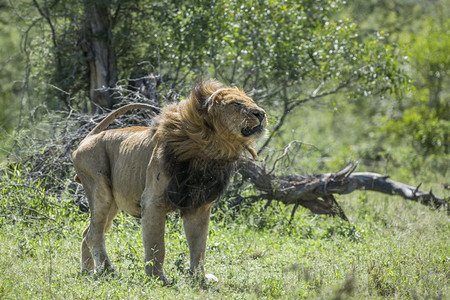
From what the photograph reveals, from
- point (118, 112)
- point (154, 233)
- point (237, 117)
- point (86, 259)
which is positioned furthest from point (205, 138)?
point (86, 259)

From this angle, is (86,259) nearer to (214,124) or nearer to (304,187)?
(214,124)

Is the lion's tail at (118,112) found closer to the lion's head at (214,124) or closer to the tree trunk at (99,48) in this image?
the lion's head at (214,124)

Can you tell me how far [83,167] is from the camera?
6246 mm

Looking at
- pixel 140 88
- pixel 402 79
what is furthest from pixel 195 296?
pixel 402 79

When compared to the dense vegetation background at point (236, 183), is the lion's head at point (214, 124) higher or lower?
higher

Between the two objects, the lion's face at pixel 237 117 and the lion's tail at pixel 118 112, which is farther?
the lion's tail at pixel 118 112

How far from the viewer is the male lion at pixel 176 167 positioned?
17.4 ft

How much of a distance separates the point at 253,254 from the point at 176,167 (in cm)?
196

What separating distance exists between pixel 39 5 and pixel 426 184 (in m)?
7.48

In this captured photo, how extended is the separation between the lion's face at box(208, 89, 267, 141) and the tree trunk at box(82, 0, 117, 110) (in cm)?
479

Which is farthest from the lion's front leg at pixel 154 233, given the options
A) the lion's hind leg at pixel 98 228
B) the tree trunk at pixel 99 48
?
the tree trunk at pixel 99 48

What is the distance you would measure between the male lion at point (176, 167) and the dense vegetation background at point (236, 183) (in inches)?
13.7

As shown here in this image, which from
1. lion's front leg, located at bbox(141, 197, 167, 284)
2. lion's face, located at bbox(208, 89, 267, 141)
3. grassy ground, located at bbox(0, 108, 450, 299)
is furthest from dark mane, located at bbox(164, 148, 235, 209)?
grassy ground, located at bbox(0, 108, 450, 299)

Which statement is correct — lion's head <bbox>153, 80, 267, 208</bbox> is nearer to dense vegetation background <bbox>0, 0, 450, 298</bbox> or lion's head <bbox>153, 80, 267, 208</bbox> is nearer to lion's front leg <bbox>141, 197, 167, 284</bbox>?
lion's front leg <bbox>141, 197, 167, 284</bbox>
